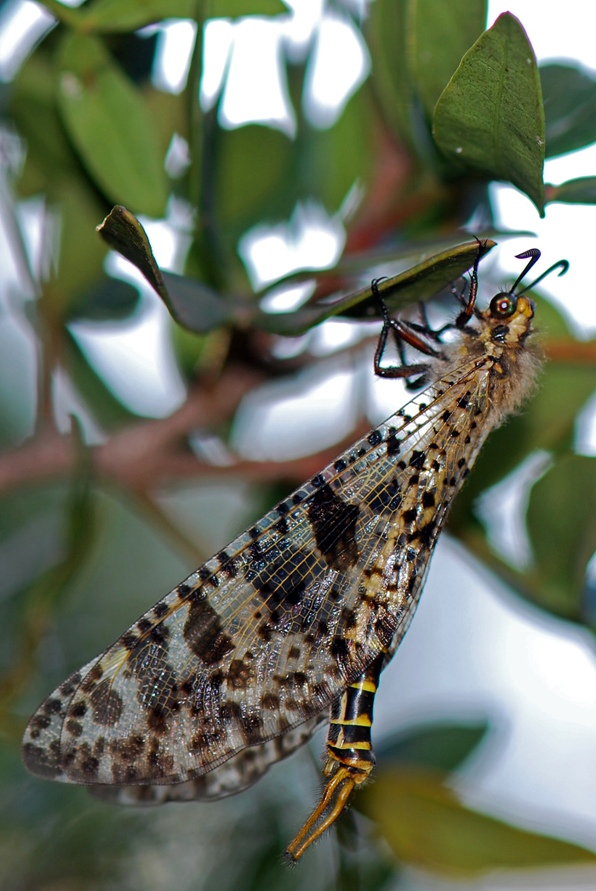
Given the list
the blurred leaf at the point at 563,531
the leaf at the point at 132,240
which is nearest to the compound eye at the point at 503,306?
the blurred leaf at the point at 563,531

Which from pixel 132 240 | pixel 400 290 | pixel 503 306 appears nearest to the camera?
pixel 132 240

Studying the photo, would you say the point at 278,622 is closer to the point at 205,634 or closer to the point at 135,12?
the point at 205,634

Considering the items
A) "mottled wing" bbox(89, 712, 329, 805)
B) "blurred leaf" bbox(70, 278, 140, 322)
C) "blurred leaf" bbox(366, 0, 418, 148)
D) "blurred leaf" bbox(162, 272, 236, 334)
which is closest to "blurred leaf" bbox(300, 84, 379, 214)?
"blurred leaf" bbox(366, 0, 418, 148)

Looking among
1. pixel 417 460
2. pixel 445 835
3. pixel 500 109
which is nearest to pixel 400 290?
pixel 500 109

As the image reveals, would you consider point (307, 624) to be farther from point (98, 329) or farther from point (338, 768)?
point (98, 329)

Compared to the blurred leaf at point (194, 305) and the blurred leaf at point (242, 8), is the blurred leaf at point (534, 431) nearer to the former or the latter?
the blurred leaf at point (194, 305)

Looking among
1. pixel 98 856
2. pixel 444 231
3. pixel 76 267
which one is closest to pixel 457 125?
pixel 444 231
